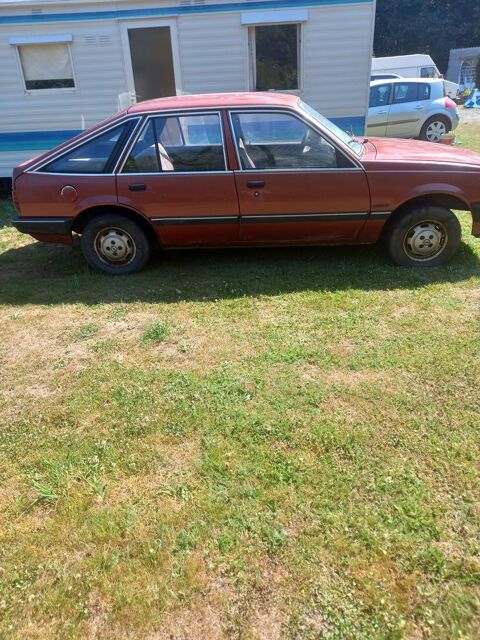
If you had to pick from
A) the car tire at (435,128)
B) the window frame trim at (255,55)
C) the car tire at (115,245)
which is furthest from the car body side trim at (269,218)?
the car tire at (435,128)

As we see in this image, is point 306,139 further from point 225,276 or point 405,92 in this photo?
point 405,92

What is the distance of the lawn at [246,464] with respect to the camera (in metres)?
1.97

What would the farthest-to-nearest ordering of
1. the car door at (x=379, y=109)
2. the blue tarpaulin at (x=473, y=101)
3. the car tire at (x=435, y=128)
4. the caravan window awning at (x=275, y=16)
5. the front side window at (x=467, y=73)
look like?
the front side window at (x=467, y=73) → the blue tarpaulin at (x=473, y=101) → the car tire at (x=435, y=128) → the car door at (x=379, y=109) → the caravan window awning at (x=275, y=16)

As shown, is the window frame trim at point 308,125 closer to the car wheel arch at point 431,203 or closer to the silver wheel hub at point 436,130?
the car wheel arch at point 431,203

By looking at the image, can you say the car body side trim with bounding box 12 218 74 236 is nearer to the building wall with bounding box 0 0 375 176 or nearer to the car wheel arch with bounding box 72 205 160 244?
the car wheel arch with bounding box 72 205 160 244

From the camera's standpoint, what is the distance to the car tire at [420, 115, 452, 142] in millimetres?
11992

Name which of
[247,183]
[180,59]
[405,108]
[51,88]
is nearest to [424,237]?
[247,183]

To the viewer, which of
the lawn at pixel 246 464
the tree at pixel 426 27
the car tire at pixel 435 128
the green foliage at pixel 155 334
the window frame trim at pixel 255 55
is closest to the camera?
the lawn at pixel 246 464

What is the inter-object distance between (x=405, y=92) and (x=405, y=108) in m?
0.41

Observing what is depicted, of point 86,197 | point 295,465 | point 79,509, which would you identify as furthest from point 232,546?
point 86,197

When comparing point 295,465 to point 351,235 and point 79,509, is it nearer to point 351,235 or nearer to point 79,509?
point 79,509

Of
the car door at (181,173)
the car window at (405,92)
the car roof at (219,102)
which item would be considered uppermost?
the car roof at (219,102)

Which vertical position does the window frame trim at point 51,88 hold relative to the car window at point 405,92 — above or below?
above

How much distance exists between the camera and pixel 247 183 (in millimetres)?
4590
